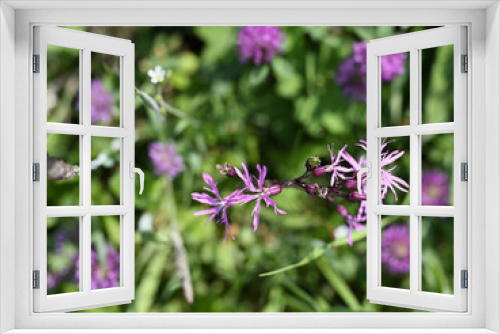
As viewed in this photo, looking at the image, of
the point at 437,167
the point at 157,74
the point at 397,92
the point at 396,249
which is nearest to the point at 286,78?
A: the point at 397,92

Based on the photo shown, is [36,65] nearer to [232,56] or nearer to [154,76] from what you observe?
[154,76]

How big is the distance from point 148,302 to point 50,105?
118 cm

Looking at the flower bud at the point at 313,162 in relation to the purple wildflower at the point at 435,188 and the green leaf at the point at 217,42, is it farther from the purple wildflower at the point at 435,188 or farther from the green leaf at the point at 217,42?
the green leaf at the point at 217,42

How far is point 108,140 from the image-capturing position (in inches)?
102

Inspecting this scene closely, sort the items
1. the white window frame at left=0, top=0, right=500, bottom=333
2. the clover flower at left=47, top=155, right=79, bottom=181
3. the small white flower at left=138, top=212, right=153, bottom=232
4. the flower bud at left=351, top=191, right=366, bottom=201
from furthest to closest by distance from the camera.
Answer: the small white flower at left=138, top=212, right=153, bottom=232, the flower bud at left=351, top=191, right=366, bottom=201, the clover flower at left=47, top=155, right=79, bottom=181, the white window frame at left=0, top=0, right=500, bottom=333

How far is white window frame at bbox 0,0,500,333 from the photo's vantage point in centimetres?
189

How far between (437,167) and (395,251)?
49cm

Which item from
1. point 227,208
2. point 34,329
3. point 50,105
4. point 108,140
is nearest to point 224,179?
point 227,208

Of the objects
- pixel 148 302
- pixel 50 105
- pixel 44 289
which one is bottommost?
pixel 148 302

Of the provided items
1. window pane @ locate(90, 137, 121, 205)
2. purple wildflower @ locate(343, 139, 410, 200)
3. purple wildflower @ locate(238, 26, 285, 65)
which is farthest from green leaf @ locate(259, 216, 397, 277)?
purple wildflower @ locate(238, 26, 285, 65)

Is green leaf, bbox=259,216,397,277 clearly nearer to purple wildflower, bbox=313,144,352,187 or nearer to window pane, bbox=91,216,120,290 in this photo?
purple wildflower, bbox=313,144,352,187

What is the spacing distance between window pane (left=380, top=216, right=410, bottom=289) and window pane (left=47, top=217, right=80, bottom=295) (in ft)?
5.25

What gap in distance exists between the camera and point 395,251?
2574 millimetres

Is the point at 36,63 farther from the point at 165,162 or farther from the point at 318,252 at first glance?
the point at 318,252
